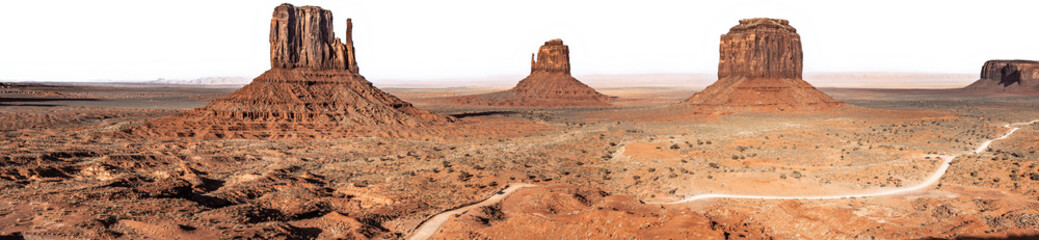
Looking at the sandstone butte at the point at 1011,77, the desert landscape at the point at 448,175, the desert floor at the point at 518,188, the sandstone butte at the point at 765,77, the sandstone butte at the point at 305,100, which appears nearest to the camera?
the desert floor at the point at 518,188

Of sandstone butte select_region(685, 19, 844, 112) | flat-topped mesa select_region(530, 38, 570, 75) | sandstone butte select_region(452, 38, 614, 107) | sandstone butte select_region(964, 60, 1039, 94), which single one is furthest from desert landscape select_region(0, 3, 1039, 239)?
sandstone butte select_region(964, 60, 1039, 94)

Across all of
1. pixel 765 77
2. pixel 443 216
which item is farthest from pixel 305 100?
pixel 765 77

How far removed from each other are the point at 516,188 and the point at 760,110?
47.0m

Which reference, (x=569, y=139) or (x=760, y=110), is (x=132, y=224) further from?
(x=760, y=110)

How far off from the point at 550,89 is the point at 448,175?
244ft

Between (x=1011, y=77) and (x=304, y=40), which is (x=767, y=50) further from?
(x=1011, y=77)

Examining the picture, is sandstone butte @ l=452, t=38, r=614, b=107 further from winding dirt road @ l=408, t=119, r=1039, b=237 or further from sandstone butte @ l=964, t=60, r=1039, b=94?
sandstone butte @ l=964, t=60, r=1039, b=94

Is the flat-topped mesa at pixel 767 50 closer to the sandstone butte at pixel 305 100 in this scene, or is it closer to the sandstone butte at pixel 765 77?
the sandstone butte at pixel 765 77

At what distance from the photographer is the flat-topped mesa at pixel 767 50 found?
67875 mm

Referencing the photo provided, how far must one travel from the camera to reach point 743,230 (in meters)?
15.0

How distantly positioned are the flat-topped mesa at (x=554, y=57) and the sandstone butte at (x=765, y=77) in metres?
→ 30.7

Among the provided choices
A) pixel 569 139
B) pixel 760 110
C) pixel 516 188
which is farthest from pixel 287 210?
pixel 760 110

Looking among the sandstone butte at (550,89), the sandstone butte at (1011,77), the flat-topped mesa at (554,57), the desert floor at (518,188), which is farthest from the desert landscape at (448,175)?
the sandstone butte at (1011,77)

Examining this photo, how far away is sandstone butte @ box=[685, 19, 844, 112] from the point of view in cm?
6306
